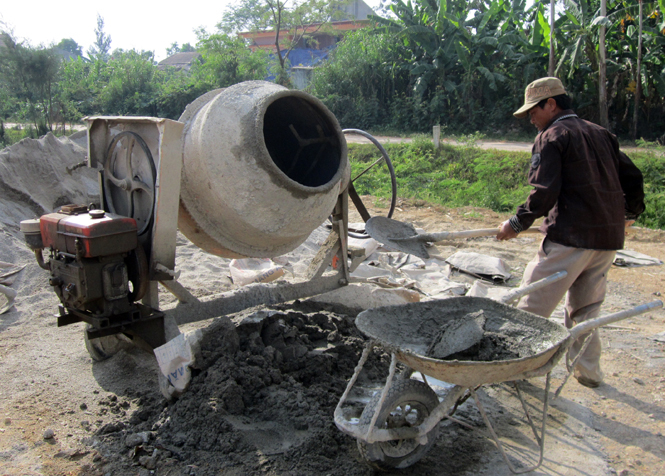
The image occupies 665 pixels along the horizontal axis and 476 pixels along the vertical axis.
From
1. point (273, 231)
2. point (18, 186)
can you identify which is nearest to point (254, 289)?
point (273, 231)

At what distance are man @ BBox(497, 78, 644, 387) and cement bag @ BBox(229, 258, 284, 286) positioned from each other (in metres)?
2.00

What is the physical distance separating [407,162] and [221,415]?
9.55 m

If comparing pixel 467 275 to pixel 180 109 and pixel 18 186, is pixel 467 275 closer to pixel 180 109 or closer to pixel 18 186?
pixel 18 186

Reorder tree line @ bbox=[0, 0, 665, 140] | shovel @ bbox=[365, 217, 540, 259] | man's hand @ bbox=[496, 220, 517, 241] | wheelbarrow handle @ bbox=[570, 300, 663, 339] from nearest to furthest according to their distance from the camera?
1. wheelbarrow handle @ bbox=[570, 300, 663, 339]
2. man's hand @ bbox=[496, 220, 517, 241]
3. shovel @ bbox=[365, 217, 540, 259]
4. tree line @ bbox=[0, 0, 665, 140]

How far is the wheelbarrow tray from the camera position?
1.92 metres

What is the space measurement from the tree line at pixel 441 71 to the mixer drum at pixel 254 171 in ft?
36.1

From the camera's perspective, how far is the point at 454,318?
8.25 feet

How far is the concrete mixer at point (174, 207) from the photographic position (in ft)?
8.64

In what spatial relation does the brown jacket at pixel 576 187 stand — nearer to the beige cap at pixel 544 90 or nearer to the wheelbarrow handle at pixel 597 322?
the beige cap at pixel 544 90

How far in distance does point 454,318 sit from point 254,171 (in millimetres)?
1251

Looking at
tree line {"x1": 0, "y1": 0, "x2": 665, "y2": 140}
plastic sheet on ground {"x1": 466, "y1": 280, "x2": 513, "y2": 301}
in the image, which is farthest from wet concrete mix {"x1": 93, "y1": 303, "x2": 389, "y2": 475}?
tree line {"x1": 0, "y1": 0, "x2": 665, "y2": 140}

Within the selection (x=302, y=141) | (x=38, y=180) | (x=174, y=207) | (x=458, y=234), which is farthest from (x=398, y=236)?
(x=38, y=180)

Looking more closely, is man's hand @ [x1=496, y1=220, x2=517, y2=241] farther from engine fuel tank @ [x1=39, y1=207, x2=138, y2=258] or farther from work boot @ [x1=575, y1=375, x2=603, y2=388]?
engine fuel tank @ [x1=39, y1=207, x2=138, y2=258]

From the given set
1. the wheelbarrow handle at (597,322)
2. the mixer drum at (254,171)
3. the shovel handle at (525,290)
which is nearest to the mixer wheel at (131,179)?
the mixer drum at (254,171)
